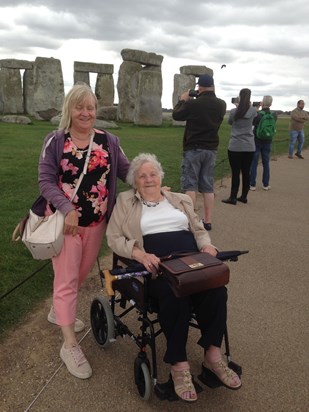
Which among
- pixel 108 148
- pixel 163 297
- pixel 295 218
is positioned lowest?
pixel 295 218

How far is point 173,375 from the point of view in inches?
99.0

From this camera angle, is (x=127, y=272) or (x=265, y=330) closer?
(x=127, y=272)

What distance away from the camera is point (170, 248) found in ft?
9.69

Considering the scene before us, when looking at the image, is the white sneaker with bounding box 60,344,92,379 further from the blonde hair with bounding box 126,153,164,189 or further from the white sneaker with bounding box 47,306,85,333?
the blonde hair with bounding box 126,153,164,189

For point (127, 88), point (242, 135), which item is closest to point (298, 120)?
point (242, 135)

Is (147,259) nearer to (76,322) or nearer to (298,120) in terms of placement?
(76,322)

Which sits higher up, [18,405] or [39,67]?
[39,67]

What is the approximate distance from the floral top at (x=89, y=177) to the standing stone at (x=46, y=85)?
18426mm

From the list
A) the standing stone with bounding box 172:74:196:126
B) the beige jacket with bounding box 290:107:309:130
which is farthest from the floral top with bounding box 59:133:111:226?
the standing stone with bounding box 172:74:196:126

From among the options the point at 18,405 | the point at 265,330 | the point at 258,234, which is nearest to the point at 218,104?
the point at 258,234

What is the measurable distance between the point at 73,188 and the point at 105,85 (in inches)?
808

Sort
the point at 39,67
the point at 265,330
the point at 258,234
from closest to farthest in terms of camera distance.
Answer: the point at 265,330, the point at 258,234, the point at 39,67

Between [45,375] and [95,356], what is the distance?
14.5 inches

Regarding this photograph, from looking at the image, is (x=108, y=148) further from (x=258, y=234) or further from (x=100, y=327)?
(x=258, y=234)
